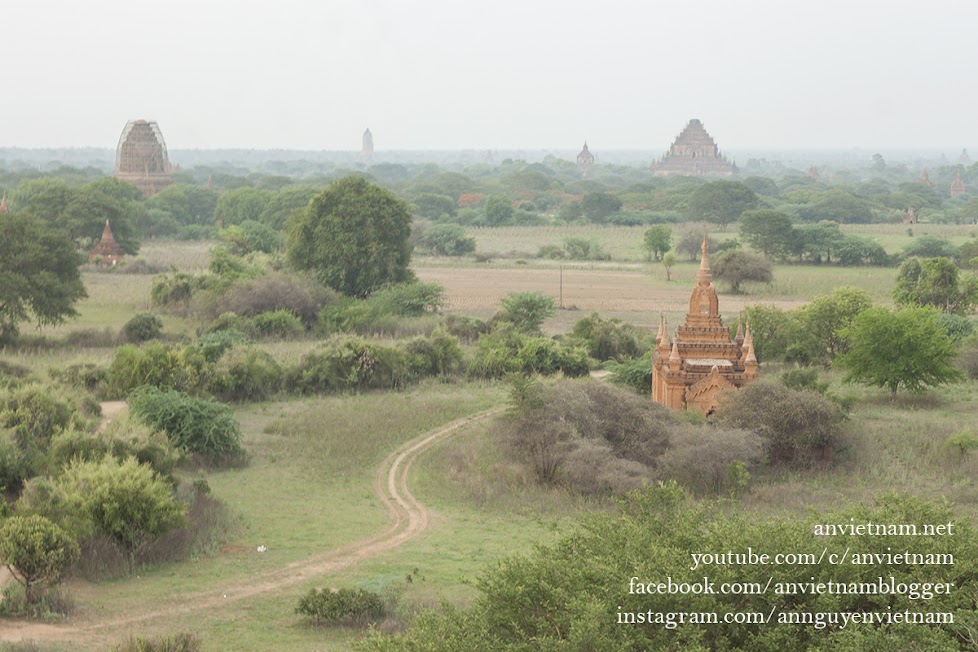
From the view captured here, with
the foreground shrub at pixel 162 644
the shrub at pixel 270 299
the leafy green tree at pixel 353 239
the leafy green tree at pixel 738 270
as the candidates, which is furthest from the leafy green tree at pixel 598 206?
the foreground shrub at pixel 162 644

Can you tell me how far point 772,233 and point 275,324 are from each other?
33.5 m

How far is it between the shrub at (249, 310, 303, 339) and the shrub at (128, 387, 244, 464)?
1483cm

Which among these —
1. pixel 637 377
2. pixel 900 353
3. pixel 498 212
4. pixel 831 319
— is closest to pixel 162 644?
pixel 637 377

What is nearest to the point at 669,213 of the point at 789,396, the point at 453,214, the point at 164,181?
the point at 453,214

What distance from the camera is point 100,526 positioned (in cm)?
1641

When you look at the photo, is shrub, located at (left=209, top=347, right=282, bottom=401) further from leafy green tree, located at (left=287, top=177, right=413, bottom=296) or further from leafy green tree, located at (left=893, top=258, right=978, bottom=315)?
leafy green tree, located at (left=893, top=258, right=978, bottom=315)

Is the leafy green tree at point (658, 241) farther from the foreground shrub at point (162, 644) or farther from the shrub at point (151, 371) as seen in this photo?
the foreground shrub at point (162, 644)

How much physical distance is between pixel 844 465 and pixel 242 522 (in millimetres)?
10564

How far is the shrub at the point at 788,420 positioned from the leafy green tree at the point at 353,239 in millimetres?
23133

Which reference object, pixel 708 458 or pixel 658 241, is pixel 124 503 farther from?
pixel 658 241

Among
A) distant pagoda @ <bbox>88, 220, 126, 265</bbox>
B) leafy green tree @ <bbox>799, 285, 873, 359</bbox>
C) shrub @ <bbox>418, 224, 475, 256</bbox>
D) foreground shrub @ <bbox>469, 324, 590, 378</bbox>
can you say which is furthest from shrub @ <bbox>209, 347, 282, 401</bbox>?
shrub @ <bbox>418, 224, 475, 256</bbox>

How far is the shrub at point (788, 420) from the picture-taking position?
72.6 ft

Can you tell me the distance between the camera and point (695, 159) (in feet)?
590

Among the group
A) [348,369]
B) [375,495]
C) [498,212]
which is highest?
[498,212]
